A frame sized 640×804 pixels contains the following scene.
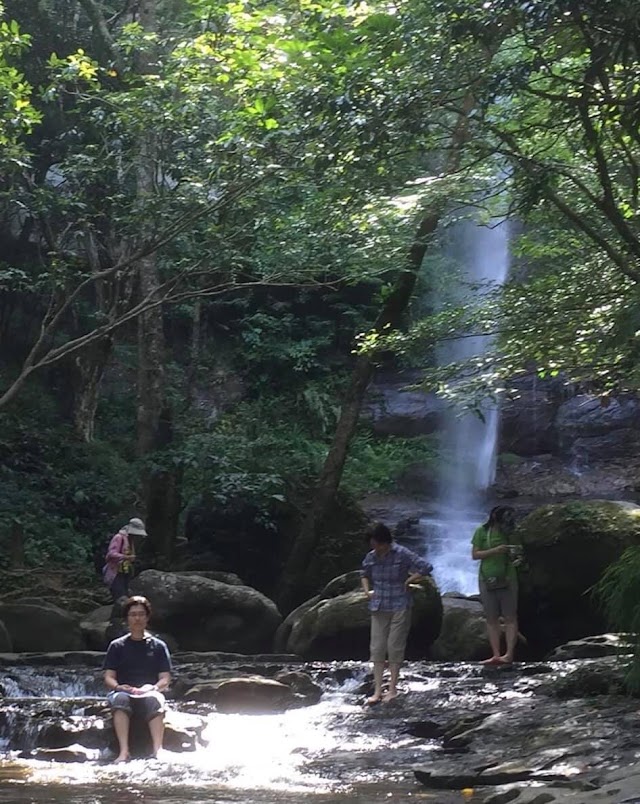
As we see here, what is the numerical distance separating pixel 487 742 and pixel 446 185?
22.8ft

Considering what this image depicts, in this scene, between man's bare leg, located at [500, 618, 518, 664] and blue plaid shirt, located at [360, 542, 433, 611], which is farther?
man's bare leg, located at [500, 618, 518, 664]

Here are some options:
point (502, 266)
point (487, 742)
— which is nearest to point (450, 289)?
point (502, 266)

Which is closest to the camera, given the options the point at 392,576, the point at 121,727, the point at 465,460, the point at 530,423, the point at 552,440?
the point at 121,727

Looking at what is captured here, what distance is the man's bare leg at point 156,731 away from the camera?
7.63 meters

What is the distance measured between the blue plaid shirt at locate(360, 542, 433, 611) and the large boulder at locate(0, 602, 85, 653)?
590cm

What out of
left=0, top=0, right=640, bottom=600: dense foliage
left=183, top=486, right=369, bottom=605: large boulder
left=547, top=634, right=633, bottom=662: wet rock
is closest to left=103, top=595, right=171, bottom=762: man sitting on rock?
left=0, top=0, right=640, bottom=600: dense foliage

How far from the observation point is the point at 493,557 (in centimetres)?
1064

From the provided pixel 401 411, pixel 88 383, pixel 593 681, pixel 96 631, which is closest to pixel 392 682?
pixel 593 681

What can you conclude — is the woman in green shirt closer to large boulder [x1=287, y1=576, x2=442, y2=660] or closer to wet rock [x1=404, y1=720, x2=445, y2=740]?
large boulder [x1=287, y1=576, x2=442, y2=660]

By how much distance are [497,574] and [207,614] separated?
5025 mm

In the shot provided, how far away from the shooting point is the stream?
6020mm

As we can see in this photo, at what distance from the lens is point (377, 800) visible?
5969mm

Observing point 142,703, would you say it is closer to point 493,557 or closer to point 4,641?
point 493,557

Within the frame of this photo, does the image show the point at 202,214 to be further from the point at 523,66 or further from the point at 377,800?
the point at 377,800
